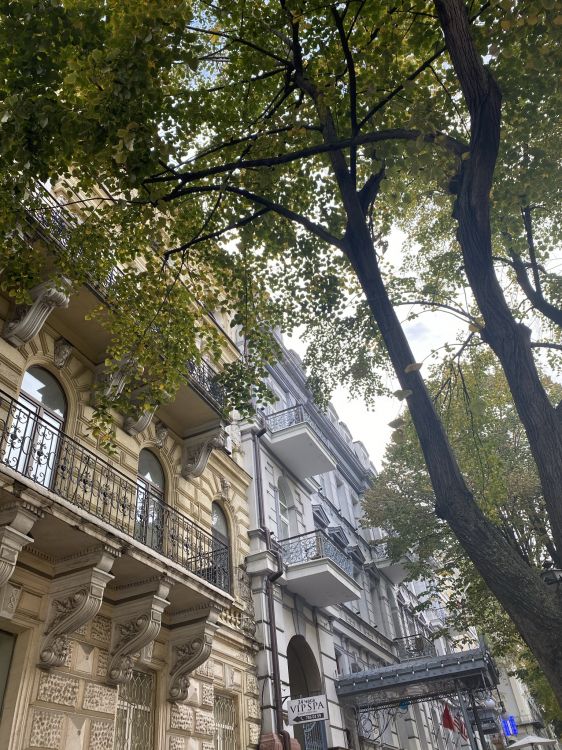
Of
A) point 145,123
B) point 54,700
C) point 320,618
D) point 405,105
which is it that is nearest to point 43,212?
point 145,123

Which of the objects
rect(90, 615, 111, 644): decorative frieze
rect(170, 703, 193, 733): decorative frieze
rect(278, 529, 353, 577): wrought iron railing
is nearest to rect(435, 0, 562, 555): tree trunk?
rect(90, 615, 111, 644): decorative frieze

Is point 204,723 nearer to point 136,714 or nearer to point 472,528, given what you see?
point 136,714

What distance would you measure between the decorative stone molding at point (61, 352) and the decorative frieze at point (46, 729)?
4660mm

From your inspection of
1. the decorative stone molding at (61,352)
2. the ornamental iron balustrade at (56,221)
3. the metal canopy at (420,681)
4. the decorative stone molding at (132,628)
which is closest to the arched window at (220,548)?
the decorative stone molding at (132,628)

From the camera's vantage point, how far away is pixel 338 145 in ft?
20.8

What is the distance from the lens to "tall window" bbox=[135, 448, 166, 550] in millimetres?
9586

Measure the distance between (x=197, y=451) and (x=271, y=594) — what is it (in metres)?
3.67

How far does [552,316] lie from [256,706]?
29.3ft

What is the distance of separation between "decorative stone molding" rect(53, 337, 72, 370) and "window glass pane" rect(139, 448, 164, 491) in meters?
2.44

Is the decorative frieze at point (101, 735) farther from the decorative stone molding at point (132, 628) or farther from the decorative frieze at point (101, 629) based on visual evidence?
the decorative frieze at point (101, 629)

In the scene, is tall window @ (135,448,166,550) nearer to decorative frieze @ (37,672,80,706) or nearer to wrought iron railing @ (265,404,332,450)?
decorative frieze @ (37,672,80,706)

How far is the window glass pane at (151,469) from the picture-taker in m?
10.8

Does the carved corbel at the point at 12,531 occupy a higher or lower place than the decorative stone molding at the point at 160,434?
lower

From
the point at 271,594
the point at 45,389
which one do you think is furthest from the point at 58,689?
the point at 271,594
